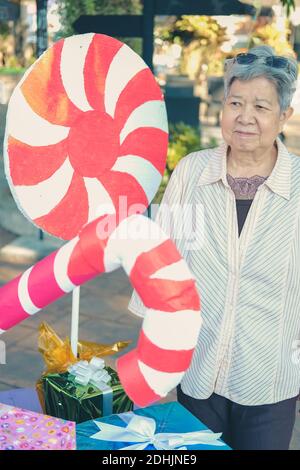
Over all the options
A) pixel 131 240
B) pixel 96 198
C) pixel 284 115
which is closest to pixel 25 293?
pixel 131 240

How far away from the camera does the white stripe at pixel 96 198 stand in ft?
6.67

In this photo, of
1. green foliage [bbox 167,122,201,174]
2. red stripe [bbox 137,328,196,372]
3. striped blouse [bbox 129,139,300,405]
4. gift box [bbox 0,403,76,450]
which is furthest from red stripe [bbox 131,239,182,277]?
green foliage [bbox 167,122,201,174]

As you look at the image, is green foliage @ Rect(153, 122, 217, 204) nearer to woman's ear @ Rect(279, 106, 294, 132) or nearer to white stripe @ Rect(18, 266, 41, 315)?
woman's ear @ Rect(279, 106, 294, 132)

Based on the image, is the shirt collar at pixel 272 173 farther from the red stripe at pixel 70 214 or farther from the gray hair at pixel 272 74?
the red stripe at pixel 70 214

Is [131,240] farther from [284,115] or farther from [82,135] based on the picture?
[284,115]

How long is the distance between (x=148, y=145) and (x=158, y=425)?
85 cm

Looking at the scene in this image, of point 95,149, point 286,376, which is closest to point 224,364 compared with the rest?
point 286,376

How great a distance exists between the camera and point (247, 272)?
1.96 metres

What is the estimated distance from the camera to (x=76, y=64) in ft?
6.44

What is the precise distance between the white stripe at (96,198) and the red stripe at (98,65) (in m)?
0.22

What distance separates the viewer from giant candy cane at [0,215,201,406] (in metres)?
1.36

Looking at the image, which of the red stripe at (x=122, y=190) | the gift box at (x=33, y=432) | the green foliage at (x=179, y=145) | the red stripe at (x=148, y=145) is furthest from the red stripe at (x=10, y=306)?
the green foliage at (x=179, y=145)

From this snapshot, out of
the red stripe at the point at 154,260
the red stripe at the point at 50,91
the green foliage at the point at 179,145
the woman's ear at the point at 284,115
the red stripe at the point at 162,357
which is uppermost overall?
the red stripe at the point at 50,91

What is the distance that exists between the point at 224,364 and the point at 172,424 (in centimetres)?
32
